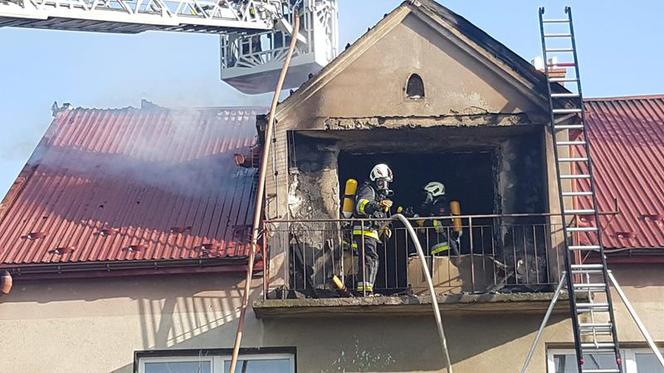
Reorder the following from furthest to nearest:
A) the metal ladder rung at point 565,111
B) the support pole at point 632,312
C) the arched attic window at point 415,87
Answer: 1. the arched attic window at point 415,87
2. the metal ladder rung at point 565,111
3. the support pole at point 632,312

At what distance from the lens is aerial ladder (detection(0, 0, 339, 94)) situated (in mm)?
16266

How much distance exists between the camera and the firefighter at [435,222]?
13.1 meters

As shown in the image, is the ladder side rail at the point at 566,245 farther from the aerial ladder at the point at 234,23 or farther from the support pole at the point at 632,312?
the aerial ladder at the point at 234,23

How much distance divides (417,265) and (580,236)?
190cm

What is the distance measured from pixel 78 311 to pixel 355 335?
10.3 ft

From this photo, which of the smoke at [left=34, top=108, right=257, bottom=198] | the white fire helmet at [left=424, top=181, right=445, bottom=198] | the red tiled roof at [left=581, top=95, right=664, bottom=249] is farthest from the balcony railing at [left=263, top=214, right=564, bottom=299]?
the smoke at [left=34, top=108, right=257, bottom=198]

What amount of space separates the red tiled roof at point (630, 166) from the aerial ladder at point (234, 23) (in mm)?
5028

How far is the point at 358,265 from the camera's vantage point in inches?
507

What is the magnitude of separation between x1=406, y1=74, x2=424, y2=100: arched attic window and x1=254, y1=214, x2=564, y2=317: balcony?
59.0 inches

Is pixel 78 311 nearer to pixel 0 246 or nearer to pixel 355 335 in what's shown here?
pixel 0 246

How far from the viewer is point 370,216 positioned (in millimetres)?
13000

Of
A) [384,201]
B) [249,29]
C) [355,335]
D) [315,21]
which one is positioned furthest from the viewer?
[315,21]

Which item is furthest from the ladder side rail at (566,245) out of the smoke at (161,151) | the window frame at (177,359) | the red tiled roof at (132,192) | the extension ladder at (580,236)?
the smoke at (161,151)

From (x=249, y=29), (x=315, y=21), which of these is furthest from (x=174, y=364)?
(x=315, y=21)
